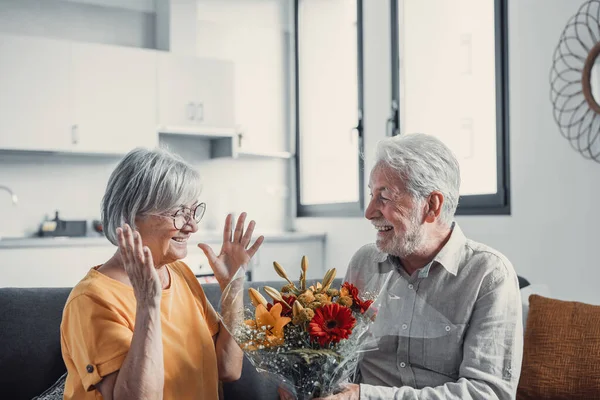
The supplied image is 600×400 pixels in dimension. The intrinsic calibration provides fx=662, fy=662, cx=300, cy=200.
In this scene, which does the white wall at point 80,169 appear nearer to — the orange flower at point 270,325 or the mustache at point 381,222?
the mustache at point 381,222

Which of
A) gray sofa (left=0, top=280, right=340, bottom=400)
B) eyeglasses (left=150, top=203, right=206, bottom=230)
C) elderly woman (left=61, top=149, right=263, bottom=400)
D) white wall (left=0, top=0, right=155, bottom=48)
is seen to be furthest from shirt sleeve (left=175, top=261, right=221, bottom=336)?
white wall (left=0, top=0, right=155, bottom=48)

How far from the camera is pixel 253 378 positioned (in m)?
2.27

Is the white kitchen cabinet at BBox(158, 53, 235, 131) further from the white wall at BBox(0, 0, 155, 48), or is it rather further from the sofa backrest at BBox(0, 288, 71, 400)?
the sofa backrest at BBox(0, 288, 71, 400)

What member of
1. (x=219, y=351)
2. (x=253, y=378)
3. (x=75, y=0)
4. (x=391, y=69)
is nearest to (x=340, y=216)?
(x=391, y=69)

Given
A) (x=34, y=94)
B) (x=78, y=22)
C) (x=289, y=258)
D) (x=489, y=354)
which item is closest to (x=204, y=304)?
(x=489, y=354)

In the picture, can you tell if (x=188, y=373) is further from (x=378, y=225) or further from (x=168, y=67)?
(x=168, y=67)

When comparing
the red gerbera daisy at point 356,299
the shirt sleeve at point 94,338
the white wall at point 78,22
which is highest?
the white wall at point 78,22

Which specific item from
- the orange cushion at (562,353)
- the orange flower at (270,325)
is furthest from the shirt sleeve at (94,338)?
the orange cushion at (562,353)

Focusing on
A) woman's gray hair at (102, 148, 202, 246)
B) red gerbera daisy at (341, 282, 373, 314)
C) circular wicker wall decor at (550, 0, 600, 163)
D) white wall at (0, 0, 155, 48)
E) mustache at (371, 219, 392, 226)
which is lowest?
red gerbera daisy at (341, 282, 373, 314)

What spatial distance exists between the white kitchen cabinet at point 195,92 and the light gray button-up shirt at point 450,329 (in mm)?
3382

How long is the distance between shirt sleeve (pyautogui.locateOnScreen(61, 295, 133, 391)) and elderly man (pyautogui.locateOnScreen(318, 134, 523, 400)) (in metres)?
0.56

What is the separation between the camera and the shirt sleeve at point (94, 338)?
1.49 meters

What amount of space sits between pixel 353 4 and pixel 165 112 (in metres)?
1.73

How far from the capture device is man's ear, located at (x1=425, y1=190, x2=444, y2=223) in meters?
1.85
